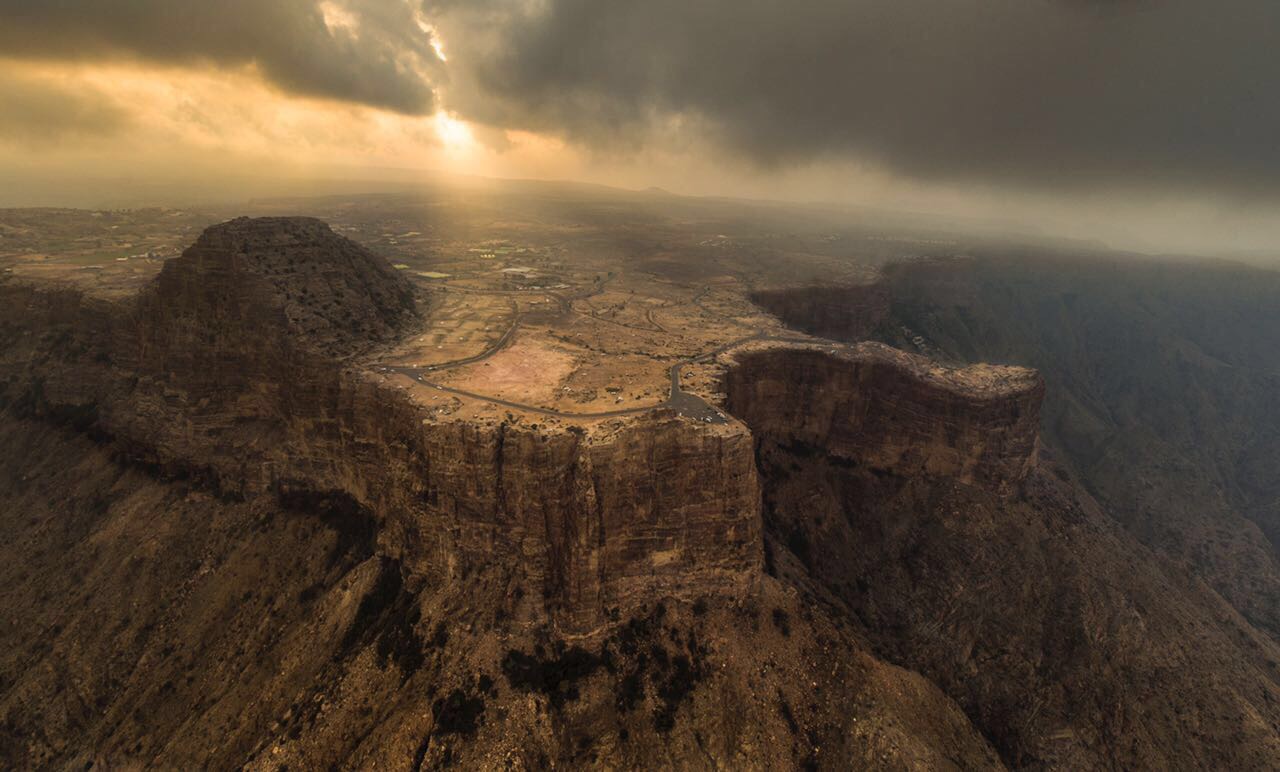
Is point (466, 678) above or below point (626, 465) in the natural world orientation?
below

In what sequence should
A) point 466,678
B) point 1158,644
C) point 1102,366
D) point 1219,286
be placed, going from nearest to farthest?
point 466,678
point 1158,644
point 1102,366
point 1219,286

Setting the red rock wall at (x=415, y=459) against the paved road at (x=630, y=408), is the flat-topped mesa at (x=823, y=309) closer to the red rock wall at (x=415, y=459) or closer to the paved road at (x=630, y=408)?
the paved road at (x=630, y=408)

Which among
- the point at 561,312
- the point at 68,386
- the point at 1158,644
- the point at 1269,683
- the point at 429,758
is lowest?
the point at 1269,683

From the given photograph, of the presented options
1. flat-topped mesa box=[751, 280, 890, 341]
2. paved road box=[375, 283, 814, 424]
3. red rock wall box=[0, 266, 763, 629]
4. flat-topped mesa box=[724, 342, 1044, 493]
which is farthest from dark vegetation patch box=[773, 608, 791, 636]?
flat-topped mesa box=[751, 280, 890, 341]

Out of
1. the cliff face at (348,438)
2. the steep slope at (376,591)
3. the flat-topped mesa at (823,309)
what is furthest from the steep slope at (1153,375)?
the cliff face at (348,438)

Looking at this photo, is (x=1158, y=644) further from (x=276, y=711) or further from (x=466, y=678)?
(x=276, y=711)

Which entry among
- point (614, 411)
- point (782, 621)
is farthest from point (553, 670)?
point (614, 411)

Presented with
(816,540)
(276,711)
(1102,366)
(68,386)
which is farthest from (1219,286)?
(68,386)
